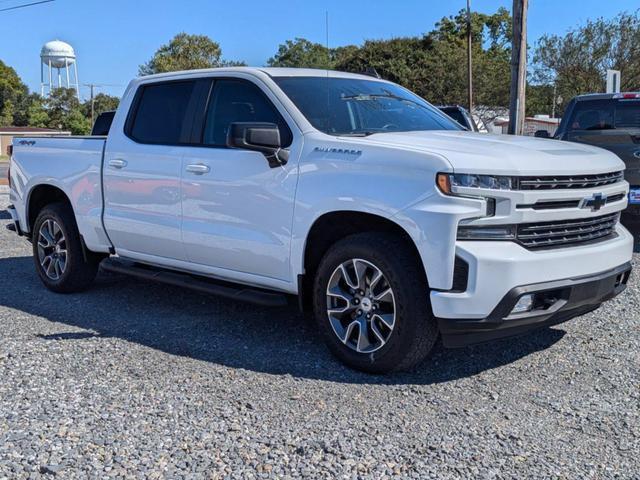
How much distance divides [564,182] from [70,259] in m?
4.52

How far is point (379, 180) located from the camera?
4.33 m

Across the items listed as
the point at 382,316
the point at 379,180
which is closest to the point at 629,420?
the point at 382,316

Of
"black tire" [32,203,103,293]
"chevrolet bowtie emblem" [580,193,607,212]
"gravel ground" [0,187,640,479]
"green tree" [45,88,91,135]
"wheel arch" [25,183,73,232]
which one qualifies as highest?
"green tree" [45,88,91,135]

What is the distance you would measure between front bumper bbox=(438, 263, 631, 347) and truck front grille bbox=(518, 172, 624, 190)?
55 cm

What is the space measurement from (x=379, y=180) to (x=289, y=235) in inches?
32.2

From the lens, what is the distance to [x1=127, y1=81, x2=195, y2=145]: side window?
579 centimetres

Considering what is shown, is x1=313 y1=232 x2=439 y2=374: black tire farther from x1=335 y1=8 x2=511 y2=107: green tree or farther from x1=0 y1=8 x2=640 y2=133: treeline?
x1=335 y1=8 x2=511 y2=107: green tree

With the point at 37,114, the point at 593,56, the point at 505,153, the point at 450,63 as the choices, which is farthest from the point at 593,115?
the point at 37,114

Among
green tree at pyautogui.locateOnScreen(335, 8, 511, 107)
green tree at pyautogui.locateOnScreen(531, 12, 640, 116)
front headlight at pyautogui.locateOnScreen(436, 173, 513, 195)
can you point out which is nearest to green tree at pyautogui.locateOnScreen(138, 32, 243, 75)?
green tree at pyautogui.locateOnScreen(335, 8, 511, 107)

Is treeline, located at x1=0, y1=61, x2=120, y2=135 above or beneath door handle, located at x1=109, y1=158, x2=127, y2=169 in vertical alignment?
above

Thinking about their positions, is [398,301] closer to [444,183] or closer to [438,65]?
[444,183]

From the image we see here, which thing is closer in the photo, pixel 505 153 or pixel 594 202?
pixel 505 153

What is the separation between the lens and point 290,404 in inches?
161

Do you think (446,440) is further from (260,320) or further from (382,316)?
(260,320)
